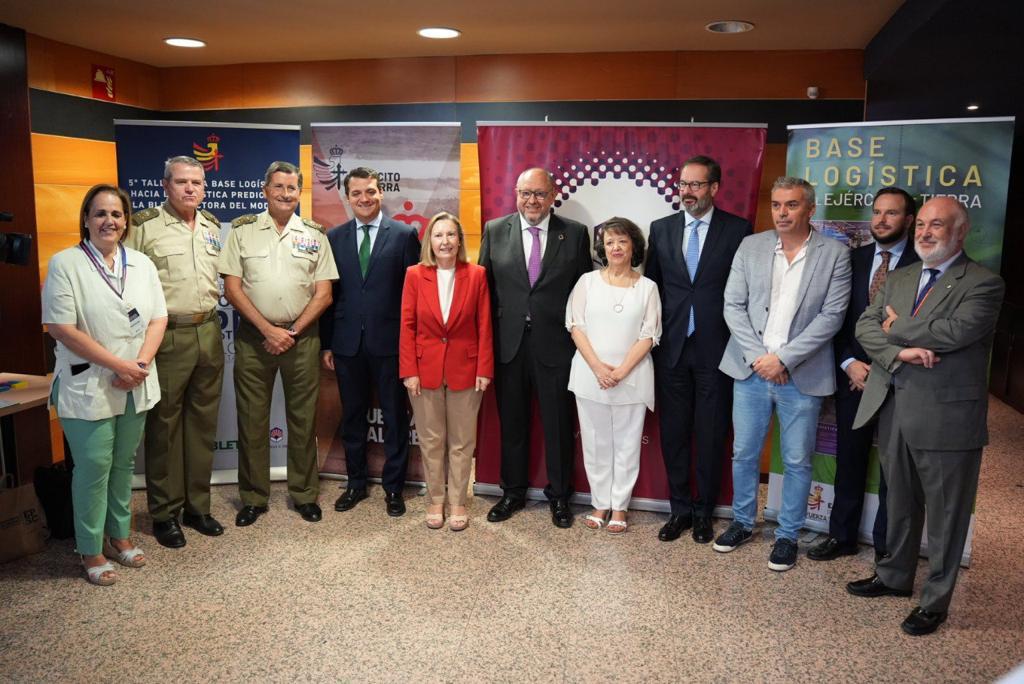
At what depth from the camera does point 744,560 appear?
395 cm

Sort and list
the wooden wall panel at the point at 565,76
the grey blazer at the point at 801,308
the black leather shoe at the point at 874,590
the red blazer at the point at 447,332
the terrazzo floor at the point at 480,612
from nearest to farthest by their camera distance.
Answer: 1. the terrazzo floor at the point at 480,612
2. the black leather shoe at the point at 874,590
3. the grey blazer at the point at 801,308
4. the red blazer at the point at 447,332
5. the wooden wall panel at the point at 565,76

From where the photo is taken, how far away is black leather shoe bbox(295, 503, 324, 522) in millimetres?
4402

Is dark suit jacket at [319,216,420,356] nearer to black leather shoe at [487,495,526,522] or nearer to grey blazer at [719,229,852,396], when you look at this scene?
black leather shoe at [487,495,526,522]

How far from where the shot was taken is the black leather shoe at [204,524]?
13.8ft

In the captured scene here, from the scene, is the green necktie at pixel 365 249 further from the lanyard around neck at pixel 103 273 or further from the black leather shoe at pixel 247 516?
the black leather shoe at pixel 247 516

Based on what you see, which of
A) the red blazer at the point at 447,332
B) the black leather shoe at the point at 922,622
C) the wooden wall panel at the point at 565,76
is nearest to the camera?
the black leather shoe at the point at 922,622

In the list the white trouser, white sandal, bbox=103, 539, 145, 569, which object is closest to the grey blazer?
the white trouser

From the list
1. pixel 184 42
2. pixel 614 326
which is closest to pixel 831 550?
pixel 614 326

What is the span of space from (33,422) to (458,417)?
2.27 m

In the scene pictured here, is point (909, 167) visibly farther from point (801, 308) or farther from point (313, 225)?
point (313, 225)

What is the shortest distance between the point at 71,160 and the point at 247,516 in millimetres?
3210

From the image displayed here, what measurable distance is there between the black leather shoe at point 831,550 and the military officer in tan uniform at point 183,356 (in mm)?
3115

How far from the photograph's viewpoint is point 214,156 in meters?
4.73

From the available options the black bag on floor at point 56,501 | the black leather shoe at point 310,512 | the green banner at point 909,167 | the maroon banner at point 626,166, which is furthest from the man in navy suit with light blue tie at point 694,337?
the black bag on floor at point 56,501
